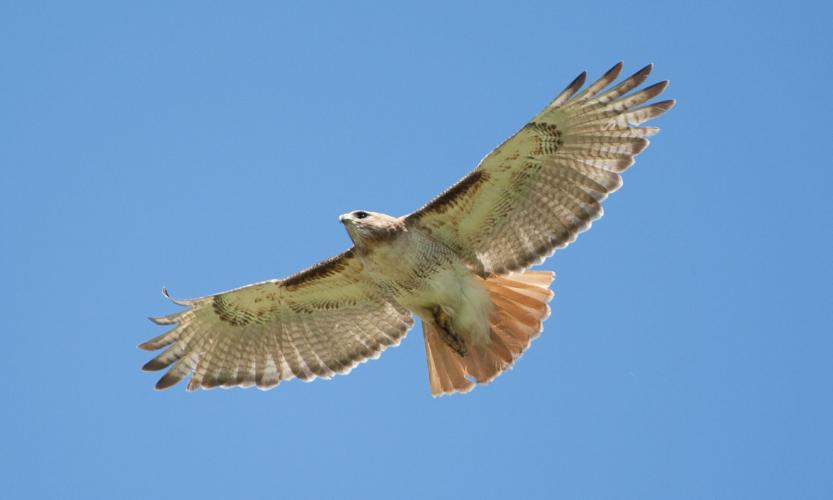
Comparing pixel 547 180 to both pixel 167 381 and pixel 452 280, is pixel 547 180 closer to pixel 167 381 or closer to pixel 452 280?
pixel 452 280

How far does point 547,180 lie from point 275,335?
11.1 feet

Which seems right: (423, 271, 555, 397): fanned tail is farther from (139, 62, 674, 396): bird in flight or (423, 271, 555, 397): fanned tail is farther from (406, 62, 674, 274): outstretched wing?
(406, 62, 674, 274): outstretched wing

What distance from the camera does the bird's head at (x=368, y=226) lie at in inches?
457

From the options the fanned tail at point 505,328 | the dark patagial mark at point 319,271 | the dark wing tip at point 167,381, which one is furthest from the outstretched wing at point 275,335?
the fanned tail at point 505,328

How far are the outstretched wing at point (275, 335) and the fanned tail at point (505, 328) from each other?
923 millimetres

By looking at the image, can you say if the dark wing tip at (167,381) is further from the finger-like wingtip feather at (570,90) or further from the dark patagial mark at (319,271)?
the finger-like wingtip feather at (570,90)

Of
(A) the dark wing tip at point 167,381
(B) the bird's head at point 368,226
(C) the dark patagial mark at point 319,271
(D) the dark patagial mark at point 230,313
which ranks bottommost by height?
(B) the bird's head at point 368,226

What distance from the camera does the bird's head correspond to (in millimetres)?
11609

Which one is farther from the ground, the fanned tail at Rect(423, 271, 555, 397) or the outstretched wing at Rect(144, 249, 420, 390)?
the outstretched wing at Rect(144, 249, 420, 390)

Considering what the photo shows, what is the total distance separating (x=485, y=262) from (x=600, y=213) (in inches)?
47.9

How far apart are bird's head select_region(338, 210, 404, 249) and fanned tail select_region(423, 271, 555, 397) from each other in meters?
1.16

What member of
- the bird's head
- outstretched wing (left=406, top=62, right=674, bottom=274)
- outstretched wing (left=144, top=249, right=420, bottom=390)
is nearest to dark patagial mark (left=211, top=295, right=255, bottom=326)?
outstretched wing (left=144, top=249, right=420, bottom=390)

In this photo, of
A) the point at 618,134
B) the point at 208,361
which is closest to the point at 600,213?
the point at 618,134

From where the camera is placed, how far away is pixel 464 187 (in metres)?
11.7
